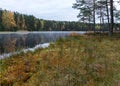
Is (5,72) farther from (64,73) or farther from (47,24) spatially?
(47,24)

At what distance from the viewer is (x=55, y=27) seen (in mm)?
195125

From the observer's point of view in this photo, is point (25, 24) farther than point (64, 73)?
Yes

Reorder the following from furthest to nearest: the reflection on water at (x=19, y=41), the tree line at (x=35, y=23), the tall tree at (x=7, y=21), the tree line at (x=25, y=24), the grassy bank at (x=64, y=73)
Result: the tree line at (x=25, y=24), the tall tree at (x=7, y=21), the tree line at (x=35, y=23), the reflection on water at (x=19, y=41), the grassy bank at (x=64, y=73)

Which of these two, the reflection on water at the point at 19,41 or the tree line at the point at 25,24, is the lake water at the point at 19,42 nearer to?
the reflection on water at the point at 19,41

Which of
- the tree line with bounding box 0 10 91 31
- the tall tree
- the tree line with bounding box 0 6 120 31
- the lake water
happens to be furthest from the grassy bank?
the tall tree

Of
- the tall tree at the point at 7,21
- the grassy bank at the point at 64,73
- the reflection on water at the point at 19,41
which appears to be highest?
the tall tree at the point at 7,21

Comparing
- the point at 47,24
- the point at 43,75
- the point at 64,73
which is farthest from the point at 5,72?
the point at 47,24

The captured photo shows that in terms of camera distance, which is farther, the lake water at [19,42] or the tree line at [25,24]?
the tree line at [25,24]

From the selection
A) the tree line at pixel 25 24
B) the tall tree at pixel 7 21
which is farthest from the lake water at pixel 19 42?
the tall tree at pixel 7 21

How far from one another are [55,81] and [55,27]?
618ft

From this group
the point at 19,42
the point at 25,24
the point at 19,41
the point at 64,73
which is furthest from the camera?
the point at 25,24

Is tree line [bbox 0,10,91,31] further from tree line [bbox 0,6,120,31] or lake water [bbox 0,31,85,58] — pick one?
lake water [bbox 0,31,85,58]

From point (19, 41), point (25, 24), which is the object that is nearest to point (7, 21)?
point (25, 24)

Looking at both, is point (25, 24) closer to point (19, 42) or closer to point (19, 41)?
point (19, 41)
